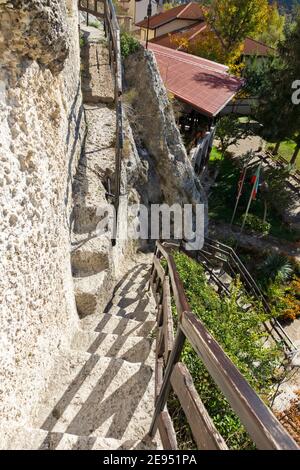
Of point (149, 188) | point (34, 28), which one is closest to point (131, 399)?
point (34, 28)

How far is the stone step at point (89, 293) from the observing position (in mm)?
5712

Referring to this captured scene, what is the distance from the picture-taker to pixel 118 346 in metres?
4.48

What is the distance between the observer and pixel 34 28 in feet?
10.5

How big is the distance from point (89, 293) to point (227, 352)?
2488 millimetres

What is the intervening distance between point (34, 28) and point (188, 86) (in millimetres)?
12400

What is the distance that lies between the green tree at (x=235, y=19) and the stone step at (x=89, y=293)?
80.8ft

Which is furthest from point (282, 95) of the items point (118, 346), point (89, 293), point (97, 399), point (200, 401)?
point (200, 401)

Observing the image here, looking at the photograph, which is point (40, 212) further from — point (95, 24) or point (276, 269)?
point (95, 24)

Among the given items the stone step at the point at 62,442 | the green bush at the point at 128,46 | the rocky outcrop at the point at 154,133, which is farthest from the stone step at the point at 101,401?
the green bush at the point at 128,46

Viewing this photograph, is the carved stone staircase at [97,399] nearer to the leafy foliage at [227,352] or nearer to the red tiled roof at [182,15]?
the leafy foliage at [227,352]

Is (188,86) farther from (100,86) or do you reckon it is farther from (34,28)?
(34,28)

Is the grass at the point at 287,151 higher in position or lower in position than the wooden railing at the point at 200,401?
lower

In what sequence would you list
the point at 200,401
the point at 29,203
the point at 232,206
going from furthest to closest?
the point at 232,206 < the point at 29,203 < the point at 200,401

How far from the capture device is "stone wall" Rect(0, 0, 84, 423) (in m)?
2.96
